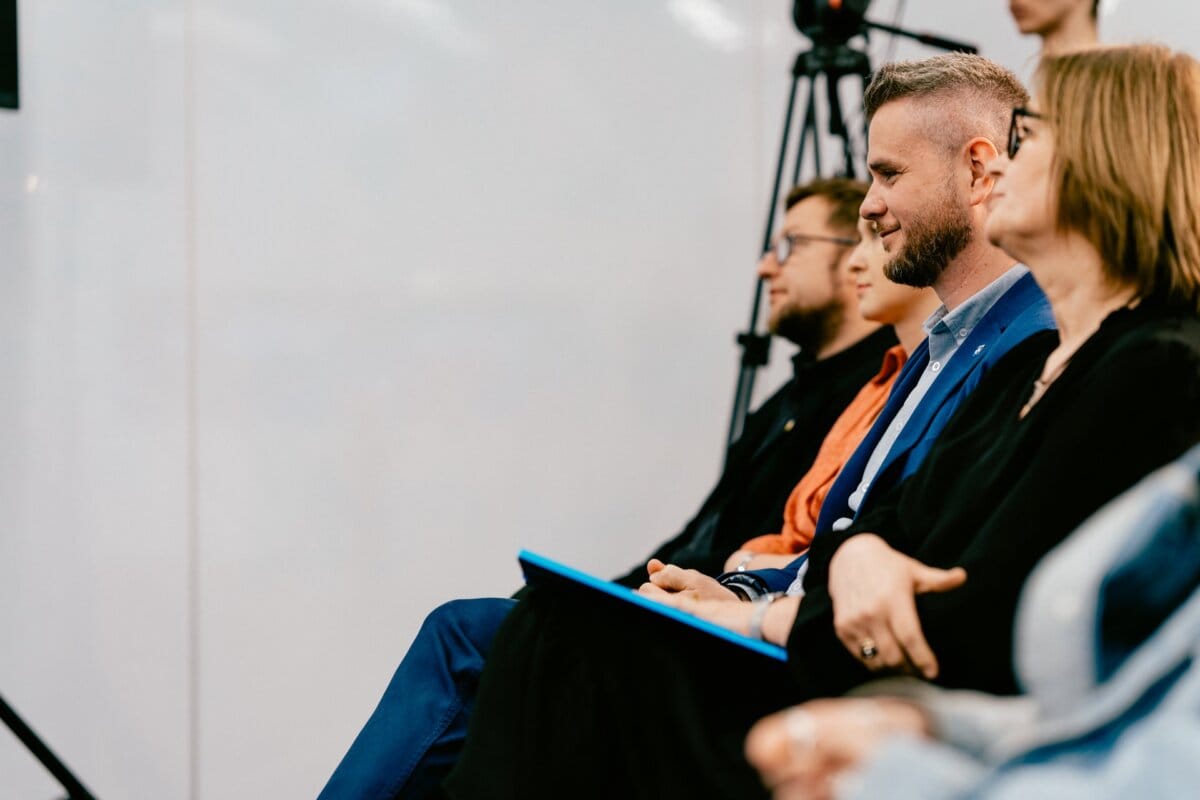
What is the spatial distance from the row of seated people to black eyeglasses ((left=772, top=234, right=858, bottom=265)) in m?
1.08

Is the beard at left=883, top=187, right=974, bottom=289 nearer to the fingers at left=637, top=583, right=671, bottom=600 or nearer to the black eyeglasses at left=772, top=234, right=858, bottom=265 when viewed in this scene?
the fingers at left=637, top=583, right=671, bottom=600

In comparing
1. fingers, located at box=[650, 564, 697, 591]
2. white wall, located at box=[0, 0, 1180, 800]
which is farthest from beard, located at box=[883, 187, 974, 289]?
white wall, located at box=[0, 0, 1180, 800]

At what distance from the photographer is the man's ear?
183 cm

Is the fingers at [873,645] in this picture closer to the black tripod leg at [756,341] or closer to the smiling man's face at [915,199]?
the smiling man's face at [915,199]

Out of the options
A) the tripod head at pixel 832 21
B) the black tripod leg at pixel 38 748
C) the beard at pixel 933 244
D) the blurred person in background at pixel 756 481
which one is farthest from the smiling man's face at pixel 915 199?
the black tripod leg at pixel 38 748

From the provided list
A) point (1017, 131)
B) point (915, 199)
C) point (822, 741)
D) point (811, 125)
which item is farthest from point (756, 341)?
point (822, 741)

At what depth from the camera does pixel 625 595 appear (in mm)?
1178

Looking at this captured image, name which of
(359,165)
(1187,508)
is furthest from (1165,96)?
(359,165)

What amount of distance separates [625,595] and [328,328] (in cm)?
219

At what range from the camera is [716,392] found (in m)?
3.59

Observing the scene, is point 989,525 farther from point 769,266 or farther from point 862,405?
point 769,266

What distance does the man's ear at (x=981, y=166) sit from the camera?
72.1 inches

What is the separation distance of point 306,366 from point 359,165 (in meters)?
0.51

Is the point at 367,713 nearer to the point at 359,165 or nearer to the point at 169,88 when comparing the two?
the point at 359,165
